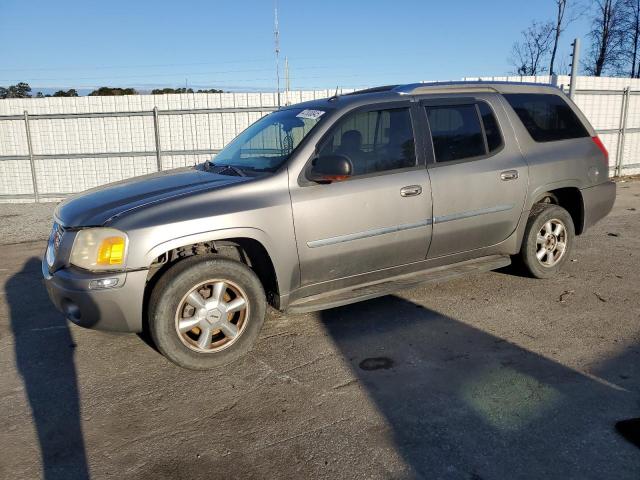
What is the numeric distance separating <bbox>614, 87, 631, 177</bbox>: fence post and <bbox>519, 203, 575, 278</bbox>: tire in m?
10.4

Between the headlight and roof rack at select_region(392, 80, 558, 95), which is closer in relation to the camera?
the headlight

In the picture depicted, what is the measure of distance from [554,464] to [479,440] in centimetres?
37

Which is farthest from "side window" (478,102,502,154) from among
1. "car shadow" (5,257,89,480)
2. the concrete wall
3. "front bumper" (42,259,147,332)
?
the concrete wall

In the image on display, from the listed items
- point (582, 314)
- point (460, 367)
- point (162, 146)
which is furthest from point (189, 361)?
point (162, 146)

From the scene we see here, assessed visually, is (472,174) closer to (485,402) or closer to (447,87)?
(447,87)

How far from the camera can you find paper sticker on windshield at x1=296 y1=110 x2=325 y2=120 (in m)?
4.09

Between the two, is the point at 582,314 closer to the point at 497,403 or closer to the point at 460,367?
the point at 460,367

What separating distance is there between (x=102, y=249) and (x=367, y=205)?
1.93 meters

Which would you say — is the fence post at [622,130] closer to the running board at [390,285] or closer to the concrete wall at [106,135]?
the concrete wall at [106,135]

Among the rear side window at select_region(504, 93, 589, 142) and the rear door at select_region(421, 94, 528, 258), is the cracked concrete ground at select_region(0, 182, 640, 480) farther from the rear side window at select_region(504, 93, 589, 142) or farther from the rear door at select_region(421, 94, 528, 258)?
the rear side window at select_region(504, 93, 589, 142)

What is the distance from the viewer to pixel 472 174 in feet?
14.5

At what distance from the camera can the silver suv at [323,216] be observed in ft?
11.1

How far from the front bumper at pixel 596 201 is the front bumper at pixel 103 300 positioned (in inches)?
175

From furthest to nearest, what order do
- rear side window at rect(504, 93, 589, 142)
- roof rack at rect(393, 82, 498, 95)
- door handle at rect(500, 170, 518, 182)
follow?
Result: rear side window at rect(504, 93, 589, 142)
door handle at rect(500, 170, 518, 182)
roof rack at rect(393, 82, 498, 95)
